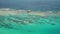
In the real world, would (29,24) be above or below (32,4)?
below

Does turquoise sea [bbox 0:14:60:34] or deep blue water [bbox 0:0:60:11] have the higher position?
deep blue water [bbox 0:0:60:11]

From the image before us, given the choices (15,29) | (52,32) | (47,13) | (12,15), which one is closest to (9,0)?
(12,15)

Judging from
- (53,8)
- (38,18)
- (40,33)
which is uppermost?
(53,8)

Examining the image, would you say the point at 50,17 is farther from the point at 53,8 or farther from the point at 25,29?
the point at 25,29

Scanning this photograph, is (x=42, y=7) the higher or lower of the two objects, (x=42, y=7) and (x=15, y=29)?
the higher
